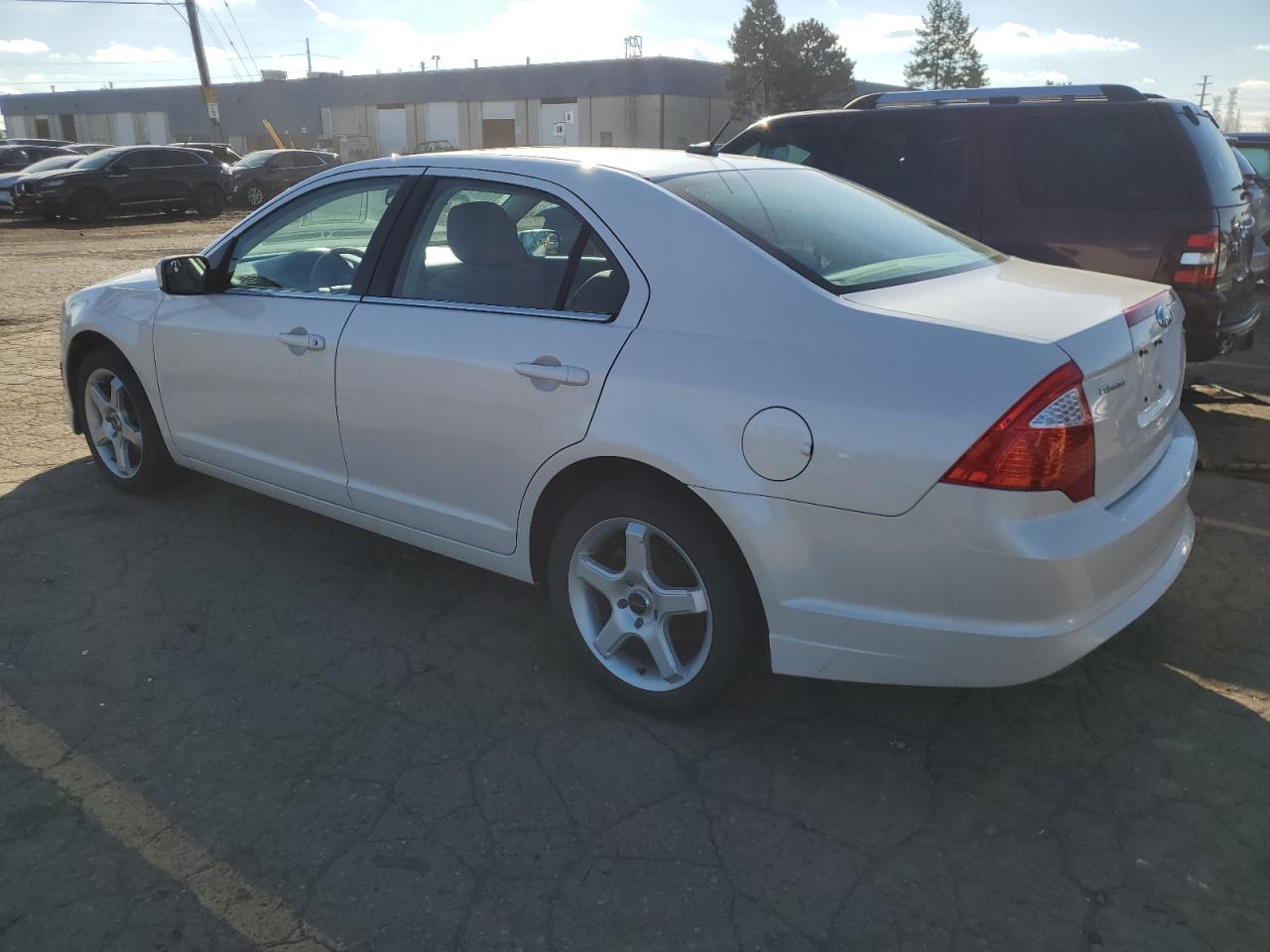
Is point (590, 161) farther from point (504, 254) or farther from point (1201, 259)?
point (1201, 259)

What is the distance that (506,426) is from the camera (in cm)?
308

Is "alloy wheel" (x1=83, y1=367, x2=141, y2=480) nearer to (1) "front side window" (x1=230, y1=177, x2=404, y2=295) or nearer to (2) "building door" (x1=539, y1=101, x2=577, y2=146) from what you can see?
(1) "front side window" (x1=230, y1=177, x2=404, y2=295)

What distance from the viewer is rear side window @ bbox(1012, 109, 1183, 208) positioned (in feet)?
17.5

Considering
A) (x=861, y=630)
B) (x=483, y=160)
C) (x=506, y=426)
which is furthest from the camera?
(x=483, y=160)


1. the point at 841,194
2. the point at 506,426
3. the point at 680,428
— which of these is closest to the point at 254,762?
the point at 506,426

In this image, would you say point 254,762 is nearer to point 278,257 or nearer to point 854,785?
point 854,785

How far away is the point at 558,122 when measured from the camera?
5731cm

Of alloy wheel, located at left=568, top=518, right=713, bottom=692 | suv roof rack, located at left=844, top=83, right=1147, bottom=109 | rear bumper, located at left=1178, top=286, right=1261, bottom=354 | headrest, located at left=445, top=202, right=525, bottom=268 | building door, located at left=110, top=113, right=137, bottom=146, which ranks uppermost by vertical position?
building door, located at left=110, top=113, right=137, bottom=146

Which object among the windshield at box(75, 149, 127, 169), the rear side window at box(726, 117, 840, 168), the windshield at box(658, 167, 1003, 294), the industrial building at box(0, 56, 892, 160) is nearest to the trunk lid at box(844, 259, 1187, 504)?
the windshield at box(658, 167, 1003, 294)

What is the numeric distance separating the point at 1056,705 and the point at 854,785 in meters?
0.79

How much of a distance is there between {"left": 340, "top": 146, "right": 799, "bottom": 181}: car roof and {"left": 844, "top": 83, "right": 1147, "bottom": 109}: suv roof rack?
2972 millimetres

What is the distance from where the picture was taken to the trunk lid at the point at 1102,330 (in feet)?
8.13

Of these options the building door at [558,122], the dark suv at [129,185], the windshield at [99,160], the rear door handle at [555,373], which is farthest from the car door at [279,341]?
the building door at [558,122]

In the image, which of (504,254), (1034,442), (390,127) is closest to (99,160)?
(504,254)
